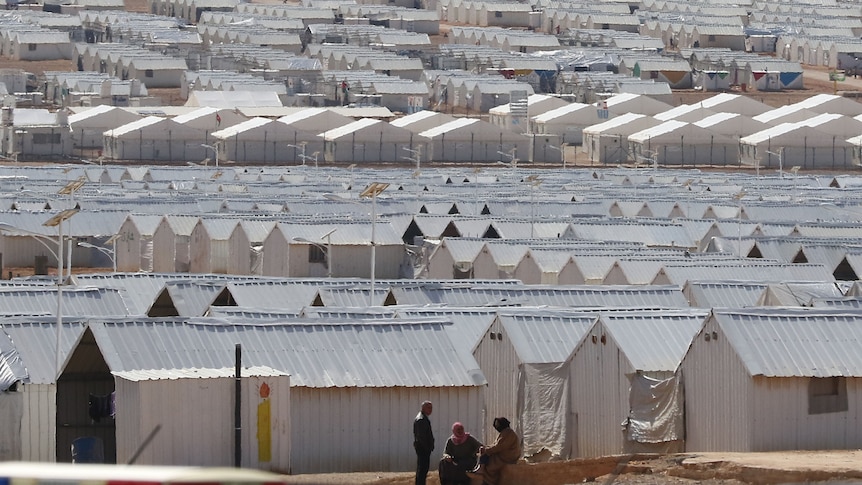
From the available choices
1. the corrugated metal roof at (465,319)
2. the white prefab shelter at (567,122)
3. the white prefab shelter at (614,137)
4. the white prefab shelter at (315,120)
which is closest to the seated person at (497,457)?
the corrugated metal roof at (465,319)

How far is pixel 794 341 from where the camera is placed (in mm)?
31547

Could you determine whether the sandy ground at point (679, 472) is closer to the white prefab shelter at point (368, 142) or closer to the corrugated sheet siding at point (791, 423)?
the corrugated sheet siding at point (791, 423)

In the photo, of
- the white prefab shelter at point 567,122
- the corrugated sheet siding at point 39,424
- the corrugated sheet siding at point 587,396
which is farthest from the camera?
the white prefab shelter at point 567,122

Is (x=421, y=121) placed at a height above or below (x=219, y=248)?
above

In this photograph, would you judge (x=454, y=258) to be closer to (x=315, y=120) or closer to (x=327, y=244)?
(x=327, y=244)

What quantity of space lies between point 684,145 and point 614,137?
514cm

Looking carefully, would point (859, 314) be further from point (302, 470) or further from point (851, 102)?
point (851, 102)

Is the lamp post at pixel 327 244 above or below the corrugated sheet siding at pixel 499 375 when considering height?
above

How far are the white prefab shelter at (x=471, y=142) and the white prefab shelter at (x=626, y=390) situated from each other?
90768mm

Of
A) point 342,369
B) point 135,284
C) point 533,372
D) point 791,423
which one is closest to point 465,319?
point 533,372

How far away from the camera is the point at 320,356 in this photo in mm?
30609

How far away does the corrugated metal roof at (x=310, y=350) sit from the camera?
30047 mm

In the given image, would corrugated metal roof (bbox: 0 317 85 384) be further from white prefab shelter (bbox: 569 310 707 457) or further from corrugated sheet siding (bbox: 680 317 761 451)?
corrugated sheet siding (bbox: 680 317 761 451)

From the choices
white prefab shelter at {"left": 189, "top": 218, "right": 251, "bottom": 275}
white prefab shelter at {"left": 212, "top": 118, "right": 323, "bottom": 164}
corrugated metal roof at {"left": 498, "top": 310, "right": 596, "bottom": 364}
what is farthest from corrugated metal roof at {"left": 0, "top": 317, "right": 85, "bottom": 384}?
white prefab shelter at {"left": 212, "top": 118, "right": 323, "bottom": 164}
